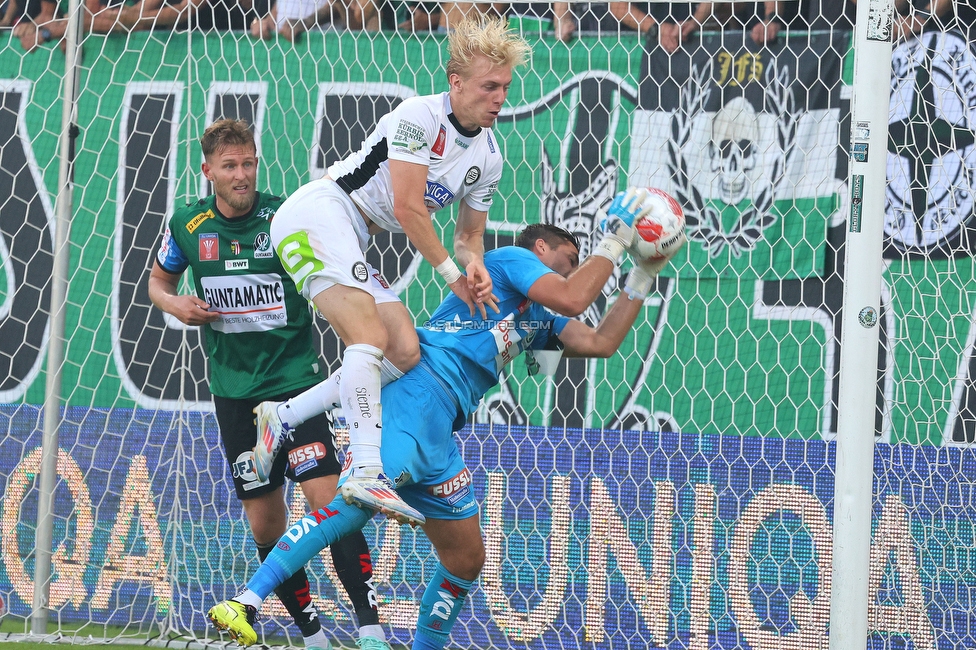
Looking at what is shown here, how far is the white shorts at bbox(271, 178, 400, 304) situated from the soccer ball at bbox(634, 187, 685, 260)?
0.87m

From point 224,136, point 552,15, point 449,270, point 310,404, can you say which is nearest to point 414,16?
point 552,15

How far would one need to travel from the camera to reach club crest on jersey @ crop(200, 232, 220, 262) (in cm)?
413

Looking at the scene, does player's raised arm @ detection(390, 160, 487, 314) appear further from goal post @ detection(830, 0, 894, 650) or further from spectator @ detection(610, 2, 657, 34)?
spectator @ detection(610, 2, 657, 34)

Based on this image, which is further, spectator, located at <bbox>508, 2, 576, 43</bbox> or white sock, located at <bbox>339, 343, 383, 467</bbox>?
spectator, located at <bbox>508, 2, 576, 43</bbox>

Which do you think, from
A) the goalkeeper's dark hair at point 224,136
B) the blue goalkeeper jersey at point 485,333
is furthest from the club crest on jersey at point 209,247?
the blue goalkeeper jersey at point 485,333

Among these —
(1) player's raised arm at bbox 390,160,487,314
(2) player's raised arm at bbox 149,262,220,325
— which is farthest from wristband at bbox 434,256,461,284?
(2) player's raised arm at bbox 149,262,220,325

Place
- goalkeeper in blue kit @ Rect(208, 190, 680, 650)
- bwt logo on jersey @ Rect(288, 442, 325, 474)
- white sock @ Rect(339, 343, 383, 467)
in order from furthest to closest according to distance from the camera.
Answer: bwt logo on jersey @ Rect(288, 442, 325, 474), goalkeeper in blue kit @ Rect(208, 190, 680, 650), white sock @ Rect(339, 343, 383, 467)

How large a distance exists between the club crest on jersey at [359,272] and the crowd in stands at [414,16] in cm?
198

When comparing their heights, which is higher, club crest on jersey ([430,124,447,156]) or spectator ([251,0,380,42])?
spectator ([251,0,380,42])

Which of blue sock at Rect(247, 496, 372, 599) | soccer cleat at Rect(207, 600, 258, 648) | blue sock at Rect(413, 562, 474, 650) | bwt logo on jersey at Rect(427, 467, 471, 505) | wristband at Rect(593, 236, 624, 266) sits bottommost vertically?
blue sock at Rect(413, 562, 474, 650)

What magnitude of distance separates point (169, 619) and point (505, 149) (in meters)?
2.65

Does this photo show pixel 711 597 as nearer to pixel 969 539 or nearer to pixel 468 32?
pixel 969 539

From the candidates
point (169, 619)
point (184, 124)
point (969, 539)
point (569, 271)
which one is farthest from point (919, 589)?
point (184, 124)

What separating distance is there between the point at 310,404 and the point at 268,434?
21cm
